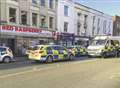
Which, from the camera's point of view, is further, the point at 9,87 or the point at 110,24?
the point at 110,24

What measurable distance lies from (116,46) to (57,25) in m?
11.0

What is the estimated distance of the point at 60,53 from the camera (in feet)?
77.0

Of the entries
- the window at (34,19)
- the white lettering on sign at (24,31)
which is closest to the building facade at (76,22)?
the white lettering on sign at (24,31)

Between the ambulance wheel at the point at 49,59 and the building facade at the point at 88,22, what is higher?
the building facade at the point at 88,22

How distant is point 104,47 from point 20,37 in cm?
996

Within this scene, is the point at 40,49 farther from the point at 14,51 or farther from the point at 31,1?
the point at 31,1

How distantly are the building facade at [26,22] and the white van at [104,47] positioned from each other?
8071 millimetres

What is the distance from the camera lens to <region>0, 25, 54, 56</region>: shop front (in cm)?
3008

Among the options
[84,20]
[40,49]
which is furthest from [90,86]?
[84,20]

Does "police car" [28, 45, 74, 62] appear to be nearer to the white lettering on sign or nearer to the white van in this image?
the white van

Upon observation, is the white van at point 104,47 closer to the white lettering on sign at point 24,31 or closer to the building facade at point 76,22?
the white lettering on sign at point 24,31

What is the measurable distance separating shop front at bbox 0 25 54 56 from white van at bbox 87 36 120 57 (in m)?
7.79

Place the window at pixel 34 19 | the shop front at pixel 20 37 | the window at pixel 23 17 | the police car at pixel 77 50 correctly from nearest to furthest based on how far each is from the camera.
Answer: the shop front at pixel 20 37
the police car at pixel 77 50
the window at pixel 23 17
the window at pixel 34 19

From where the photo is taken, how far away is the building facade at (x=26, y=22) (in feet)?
98.7
